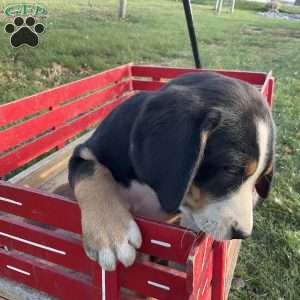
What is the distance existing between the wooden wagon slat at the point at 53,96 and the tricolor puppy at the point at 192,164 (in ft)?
3.52

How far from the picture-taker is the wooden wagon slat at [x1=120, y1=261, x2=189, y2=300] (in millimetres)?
1477

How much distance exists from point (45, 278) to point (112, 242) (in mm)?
477

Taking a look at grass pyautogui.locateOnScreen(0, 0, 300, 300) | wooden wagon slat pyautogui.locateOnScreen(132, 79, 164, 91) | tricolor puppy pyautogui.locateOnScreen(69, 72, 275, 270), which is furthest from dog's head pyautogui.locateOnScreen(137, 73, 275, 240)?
wooden wagon slat pyautogui.locateOnScreen(132, 79, 164, 91)

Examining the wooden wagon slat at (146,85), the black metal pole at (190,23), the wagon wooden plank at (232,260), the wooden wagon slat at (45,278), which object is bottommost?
the wagon wooden plank at (232,260)

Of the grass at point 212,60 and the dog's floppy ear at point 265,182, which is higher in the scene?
the dog's floppy ear at point 265,182

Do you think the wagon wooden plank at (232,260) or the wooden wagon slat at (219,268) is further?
the wagon wooden plank at (232,260)

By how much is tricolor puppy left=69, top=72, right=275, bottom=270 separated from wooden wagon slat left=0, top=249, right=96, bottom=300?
0.29 meters

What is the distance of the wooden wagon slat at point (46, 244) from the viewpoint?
5.51ft

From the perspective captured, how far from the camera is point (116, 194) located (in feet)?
5.64

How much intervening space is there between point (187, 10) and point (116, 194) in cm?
207

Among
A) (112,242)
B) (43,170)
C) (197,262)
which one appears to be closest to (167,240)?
(197,262)

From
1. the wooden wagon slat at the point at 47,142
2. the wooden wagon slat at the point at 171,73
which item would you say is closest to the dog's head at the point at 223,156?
the wooden wagon slat at the point at 47,142

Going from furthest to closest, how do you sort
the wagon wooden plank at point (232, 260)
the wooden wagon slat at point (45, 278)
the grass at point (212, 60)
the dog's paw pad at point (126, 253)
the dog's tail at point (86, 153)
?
the grass at point (212, 60) → the wagon wooden plank at point (232, 260) → the dog's tail at point (86, 153) → the wooden wagon slat at point (45, 278) → the dog's paw pad at point (126, 253)

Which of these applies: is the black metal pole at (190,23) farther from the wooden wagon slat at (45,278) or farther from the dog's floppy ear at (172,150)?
the wooden wagon slat at (45,278)
